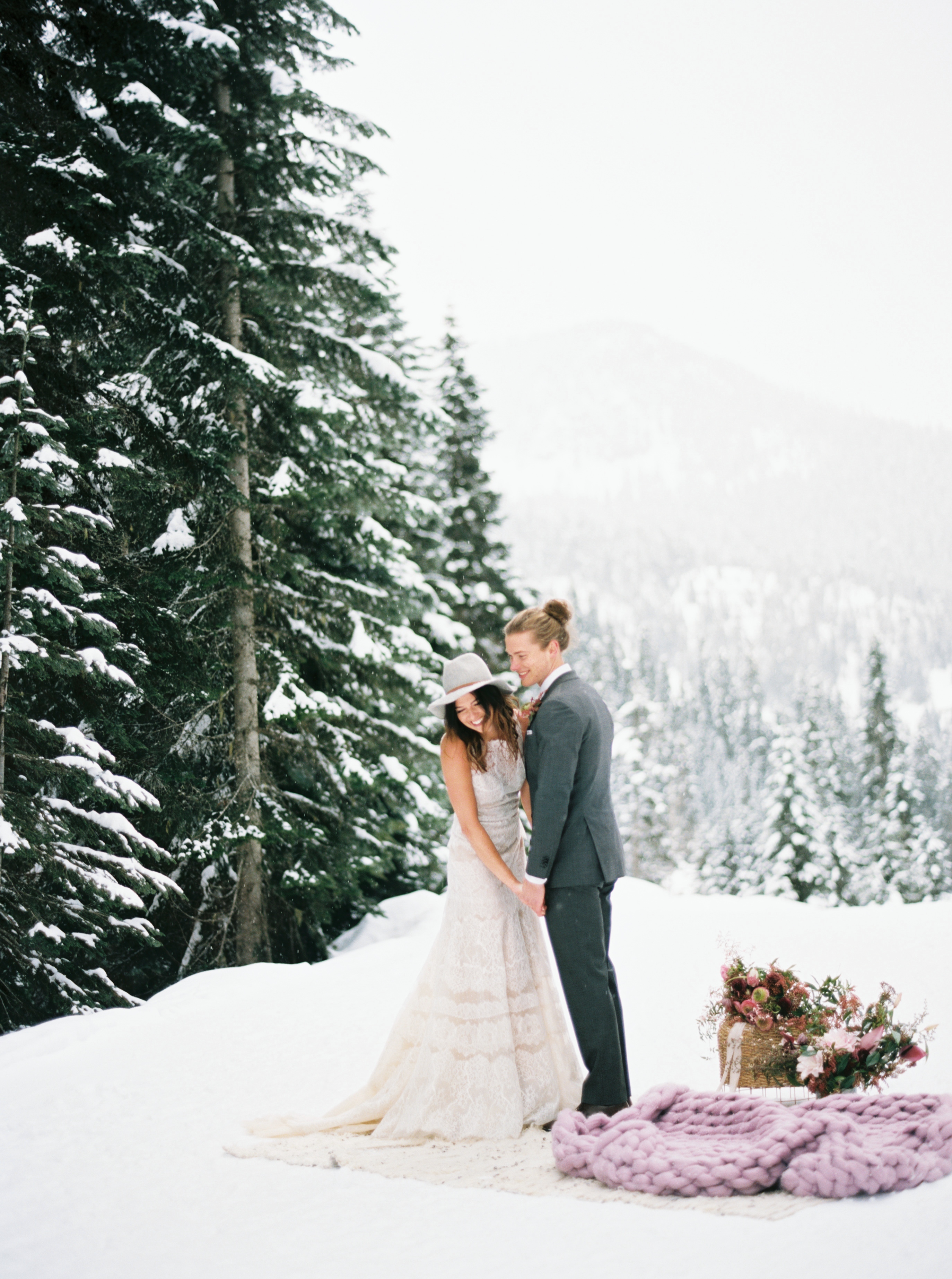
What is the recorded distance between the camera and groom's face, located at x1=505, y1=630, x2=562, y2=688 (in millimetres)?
5113

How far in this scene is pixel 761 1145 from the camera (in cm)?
379

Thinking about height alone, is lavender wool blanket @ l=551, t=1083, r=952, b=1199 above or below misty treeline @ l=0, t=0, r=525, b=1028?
below

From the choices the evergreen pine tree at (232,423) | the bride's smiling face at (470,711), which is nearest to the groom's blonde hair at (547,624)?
the bride's smiling face at (470,711)

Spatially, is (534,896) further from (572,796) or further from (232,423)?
(232,423)

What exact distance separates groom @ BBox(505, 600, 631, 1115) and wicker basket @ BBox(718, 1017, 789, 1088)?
824 millimetres

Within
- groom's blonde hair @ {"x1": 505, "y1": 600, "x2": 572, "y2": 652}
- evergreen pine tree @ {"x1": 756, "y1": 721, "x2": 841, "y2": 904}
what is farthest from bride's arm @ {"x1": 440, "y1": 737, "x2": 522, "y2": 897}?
evergreen pine tree @ {"x1": 756, "y1": 721, "x2": 841, "y2": 904}

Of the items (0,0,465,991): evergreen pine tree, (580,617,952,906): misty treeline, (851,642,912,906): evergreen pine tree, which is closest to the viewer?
(0,0,465,991): evergreen pine tree

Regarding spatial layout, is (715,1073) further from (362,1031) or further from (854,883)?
(854,883)

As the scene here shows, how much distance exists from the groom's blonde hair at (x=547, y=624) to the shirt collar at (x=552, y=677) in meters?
0.11

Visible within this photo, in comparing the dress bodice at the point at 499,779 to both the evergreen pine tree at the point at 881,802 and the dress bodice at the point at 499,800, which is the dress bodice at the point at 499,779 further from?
the evergreen pine tree at the point at 881,802

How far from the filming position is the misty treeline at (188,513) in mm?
8109

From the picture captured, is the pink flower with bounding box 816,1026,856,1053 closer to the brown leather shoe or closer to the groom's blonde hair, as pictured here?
the brown leather shoe

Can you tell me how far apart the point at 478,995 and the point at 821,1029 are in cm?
181

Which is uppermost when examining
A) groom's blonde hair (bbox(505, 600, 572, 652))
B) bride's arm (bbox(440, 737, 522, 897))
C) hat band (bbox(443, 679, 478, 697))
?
groom's blonde hair (bbox(505, 600, 572, 652))
